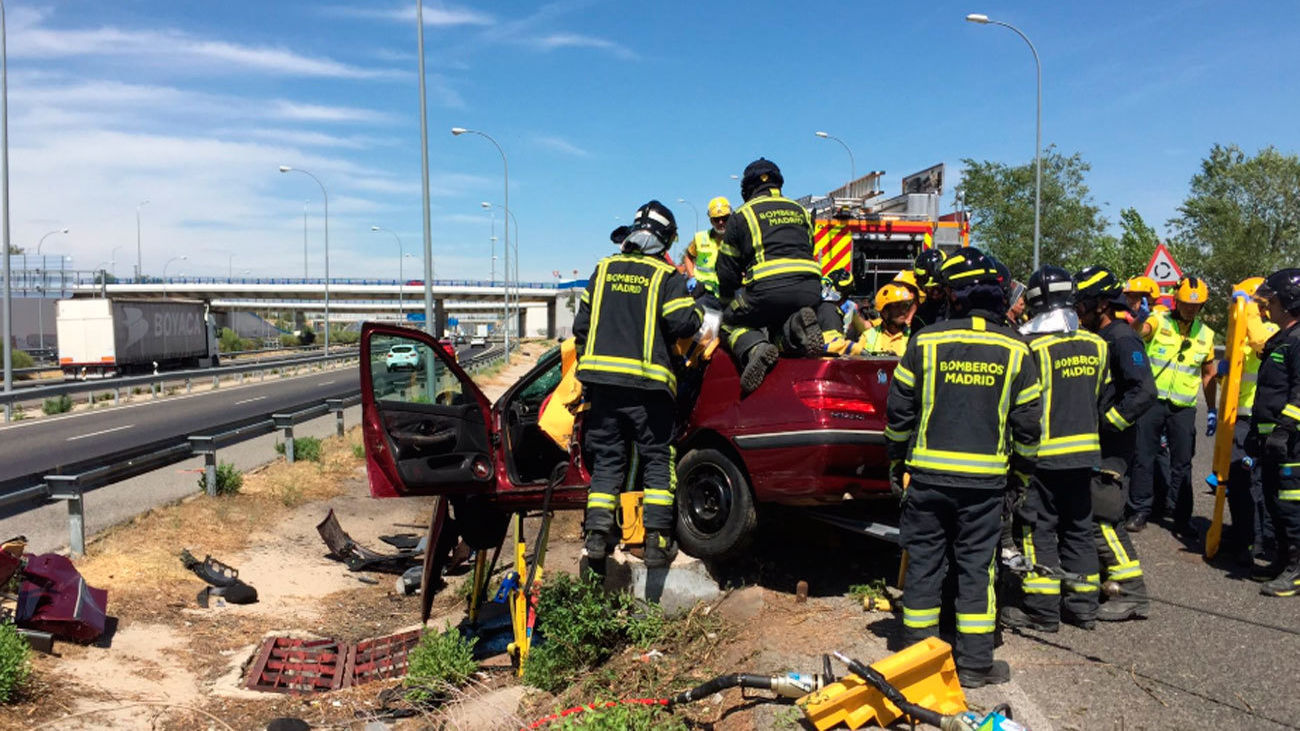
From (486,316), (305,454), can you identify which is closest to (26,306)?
(305,454)

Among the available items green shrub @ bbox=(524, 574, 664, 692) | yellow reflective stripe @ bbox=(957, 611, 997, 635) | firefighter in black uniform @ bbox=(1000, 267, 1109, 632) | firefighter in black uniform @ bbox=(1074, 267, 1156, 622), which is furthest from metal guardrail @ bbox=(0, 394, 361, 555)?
firefighter in black uniform @ bbox=(1074, 267, 1156, 622)

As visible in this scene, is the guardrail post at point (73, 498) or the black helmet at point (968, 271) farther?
the guardrail post at point (73, 498)

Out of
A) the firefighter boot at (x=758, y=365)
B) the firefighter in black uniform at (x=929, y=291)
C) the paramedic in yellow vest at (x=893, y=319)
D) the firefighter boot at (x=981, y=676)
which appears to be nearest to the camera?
the firefighter boot at (x=981, y=676)

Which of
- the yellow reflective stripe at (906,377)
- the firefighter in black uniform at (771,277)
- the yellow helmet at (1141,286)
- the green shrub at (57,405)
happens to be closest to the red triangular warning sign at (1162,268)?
the yellow helmet at (1141,286)

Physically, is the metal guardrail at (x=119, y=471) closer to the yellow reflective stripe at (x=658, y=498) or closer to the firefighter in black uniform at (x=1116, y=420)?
the yellow reflective stripe at (x=658, y=498)

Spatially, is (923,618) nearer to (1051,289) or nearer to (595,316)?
(1051,289)

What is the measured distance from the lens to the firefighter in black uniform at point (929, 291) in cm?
645

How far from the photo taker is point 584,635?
5.12 m

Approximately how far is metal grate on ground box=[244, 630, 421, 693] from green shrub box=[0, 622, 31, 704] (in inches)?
49.7

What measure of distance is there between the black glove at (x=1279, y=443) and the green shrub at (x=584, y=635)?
3573 millimetres

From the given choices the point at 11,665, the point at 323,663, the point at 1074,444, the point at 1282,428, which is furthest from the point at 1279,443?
the point at 11,665

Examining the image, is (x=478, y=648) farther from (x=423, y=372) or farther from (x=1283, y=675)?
(x=1283, y=675)

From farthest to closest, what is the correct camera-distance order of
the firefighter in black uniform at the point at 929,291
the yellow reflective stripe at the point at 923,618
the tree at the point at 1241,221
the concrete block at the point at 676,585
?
the tree at the point at 1241,221
the firefighter in black uniform at the point at 929,291
the concrete block at the point at 676,585
the yellow reflective stripe at the point at 923,618

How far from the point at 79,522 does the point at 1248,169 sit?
2039 inches
